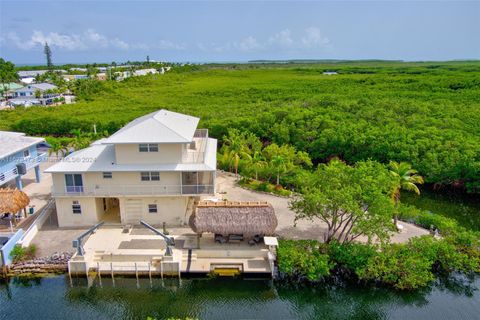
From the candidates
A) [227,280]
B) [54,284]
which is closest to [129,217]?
[54,284]

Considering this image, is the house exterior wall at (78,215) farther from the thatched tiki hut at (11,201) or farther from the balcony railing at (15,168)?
the balcony railing at (15,168)

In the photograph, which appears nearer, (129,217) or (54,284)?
(54,284)

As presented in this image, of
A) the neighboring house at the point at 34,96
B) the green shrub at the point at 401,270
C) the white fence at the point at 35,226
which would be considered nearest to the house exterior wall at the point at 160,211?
A: the white fence at the point at 35,226

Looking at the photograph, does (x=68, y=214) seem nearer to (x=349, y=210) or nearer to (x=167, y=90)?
(x=349, y=210)

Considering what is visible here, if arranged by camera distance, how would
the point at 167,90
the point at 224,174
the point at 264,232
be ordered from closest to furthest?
the point at 264,232, the point at 224,174, the point at 167,90

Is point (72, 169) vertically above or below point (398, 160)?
above
